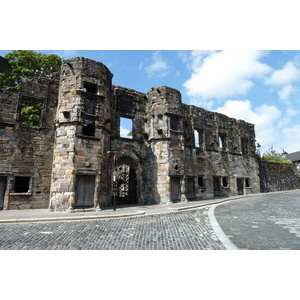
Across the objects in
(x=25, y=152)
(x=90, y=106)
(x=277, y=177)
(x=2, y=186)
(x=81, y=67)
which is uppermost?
(x=81, y=67)

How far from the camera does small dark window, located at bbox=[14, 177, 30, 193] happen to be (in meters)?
12.0

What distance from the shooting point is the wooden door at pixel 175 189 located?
14.4 meters

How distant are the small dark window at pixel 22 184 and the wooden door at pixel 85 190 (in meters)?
3.56

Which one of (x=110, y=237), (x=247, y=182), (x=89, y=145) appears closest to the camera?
(x=110, y=237)

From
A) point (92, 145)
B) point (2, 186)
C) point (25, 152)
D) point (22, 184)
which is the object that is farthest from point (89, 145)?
point (2, 186)

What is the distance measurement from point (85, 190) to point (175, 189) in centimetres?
658

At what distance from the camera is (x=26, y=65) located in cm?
1777

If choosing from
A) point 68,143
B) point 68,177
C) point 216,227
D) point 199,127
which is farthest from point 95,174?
point 199,127

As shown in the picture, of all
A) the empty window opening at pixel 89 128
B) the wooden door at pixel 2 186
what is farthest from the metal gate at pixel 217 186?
the wooden door at pixel 2 186

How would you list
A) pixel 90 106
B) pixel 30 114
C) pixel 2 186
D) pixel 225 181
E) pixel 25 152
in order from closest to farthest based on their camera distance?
pixel 2 186, pixel 25 152, pixel 90 106, pixel 30 114, pixel 225 181

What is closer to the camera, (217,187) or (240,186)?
(217,187)

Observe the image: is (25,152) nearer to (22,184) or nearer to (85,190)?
(22,184)

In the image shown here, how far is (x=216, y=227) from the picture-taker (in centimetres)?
618

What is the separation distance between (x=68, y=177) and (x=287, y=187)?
29.1 meters
